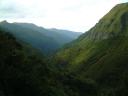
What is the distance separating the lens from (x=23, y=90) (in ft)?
241

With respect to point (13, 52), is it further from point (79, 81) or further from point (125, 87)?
point (79, 81)

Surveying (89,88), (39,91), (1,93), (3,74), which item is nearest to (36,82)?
(39,91)

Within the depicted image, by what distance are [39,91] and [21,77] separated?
5210 millimetres

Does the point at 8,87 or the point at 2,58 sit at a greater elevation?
the point at 2,58

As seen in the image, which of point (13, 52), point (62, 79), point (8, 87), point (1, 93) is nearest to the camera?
point (1, 93)

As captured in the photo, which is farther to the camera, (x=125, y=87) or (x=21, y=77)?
(x=125, y=87)

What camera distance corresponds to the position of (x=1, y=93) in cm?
6291

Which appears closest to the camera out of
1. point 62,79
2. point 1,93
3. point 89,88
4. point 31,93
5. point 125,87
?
point 1,93

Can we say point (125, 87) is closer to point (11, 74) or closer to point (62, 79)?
point (11, 74)

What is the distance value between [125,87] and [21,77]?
45.1 meters

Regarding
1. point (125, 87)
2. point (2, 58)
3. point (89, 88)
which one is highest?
point (2, 58)

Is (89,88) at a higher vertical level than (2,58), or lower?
lower

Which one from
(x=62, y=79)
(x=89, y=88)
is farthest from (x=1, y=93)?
(x=89, y=88)

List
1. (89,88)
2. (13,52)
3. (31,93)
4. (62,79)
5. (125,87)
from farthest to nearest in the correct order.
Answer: (89,88), (62,79), (125,87), (13,52), (31,93)
